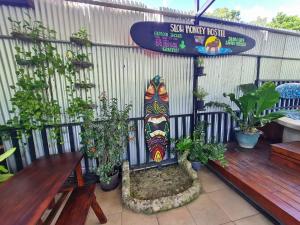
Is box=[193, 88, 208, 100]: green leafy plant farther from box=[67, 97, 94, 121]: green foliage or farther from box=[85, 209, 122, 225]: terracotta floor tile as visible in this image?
box=[85, 209, 122, 225]: terracotta floor tile

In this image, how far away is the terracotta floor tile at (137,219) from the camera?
71.5 inches

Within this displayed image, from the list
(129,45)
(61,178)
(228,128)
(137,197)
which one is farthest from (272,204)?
(129,45)

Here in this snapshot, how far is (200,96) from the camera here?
280 cm

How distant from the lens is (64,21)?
82.7 inches

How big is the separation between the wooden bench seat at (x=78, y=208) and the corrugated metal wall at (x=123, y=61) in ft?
4.11

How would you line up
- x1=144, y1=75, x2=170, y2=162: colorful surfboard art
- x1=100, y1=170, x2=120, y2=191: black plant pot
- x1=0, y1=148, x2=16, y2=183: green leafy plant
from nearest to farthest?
x1=0, y1=148, x2=16, y2=183: green leafy plant < x1=100, y1=170, x2=120, y2=191: black plant pot < x1=144, y1=75, x2=170, y2=162: colorful surfboard art

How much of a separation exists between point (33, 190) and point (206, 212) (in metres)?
1.91

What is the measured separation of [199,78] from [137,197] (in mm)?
2329

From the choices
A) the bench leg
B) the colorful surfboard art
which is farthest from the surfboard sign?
the bench leg

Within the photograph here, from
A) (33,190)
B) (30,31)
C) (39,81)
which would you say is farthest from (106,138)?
(30,31)

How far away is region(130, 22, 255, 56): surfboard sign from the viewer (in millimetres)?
2426

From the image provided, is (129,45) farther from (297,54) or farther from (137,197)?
(297,54)

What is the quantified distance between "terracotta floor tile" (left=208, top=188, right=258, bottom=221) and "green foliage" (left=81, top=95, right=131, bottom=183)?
1543mm

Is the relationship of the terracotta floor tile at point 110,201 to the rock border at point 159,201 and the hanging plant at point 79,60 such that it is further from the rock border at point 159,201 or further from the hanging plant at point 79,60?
the hanging plant at point 79,60
